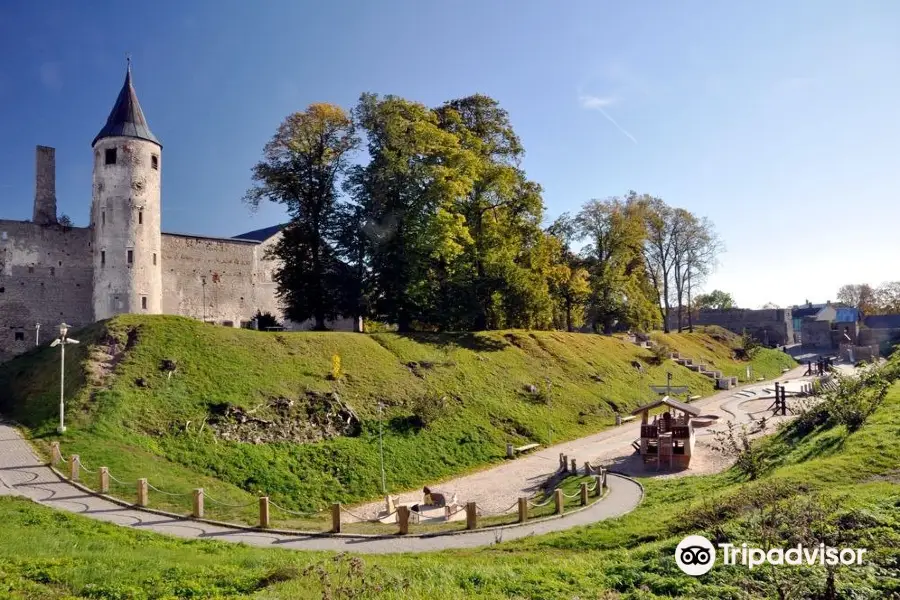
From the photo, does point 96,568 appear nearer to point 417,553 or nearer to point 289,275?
point 417,553

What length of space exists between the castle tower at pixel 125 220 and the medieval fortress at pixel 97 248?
0.16ft

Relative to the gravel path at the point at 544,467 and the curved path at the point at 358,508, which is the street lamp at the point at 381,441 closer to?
the gravel path at the point at 544,467

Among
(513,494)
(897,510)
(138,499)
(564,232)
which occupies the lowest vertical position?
(513,494)

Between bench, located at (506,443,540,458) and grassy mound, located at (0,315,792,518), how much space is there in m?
0.38

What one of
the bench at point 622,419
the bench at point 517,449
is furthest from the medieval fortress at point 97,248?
the bench at point 622,419

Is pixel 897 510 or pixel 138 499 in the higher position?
pixel 897 510

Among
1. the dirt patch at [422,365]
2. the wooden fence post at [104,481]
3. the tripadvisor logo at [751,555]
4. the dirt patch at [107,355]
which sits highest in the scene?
the dirt patch at [107,355]

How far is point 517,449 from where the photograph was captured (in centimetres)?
2842

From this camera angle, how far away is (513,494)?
22.0 meters

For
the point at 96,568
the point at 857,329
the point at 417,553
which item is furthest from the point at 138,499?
the point at 857,329

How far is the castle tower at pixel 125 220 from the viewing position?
31.3m

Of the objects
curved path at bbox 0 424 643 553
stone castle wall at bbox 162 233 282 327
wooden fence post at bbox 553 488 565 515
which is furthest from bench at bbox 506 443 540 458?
stone castle wall at bbox 162 233 282 327

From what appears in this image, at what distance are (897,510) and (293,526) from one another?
14.2 m

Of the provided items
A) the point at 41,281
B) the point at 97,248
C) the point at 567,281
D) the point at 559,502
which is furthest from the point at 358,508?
the point at 567,281
